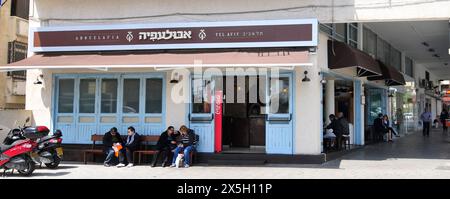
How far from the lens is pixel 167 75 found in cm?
1284

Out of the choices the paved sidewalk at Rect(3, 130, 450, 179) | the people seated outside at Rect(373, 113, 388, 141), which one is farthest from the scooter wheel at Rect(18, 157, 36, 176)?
the people seated outside at Rect(373, 113, 388, 141)

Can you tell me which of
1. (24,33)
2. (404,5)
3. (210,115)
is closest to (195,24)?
(210,115)

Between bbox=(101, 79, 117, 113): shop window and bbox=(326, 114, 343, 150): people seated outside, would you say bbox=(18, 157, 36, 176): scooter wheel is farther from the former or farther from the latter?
bbox=(326, 114, 343, 150): people seated outside

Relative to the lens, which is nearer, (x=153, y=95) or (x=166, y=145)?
(x=166, y=145)

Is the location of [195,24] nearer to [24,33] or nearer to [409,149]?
[409,149]

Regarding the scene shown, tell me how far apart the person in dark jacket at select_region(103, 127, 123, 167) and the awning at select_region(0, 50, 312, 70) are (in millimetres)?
1919

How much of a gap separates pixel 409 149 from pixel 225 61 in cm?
841

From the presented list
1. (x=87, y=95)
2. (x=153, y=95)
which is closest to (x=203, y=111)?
(x=153, y=95)

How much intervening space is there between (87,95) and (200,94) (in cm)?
347

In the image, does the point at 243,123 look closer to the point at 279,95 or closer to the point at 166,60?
the point at 279,95

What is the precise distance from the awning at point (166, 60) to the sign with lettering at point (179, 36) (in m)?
0.25

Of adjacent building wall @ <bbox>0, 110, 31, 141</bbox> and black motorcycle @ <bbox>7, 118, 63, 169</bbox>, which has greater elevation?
adjacent building wall @ <bbox>0, 110, 31, 141</bbox>

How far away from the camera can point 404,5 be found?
468 inches

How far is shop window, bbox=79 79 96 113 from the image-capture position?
13375 mm
